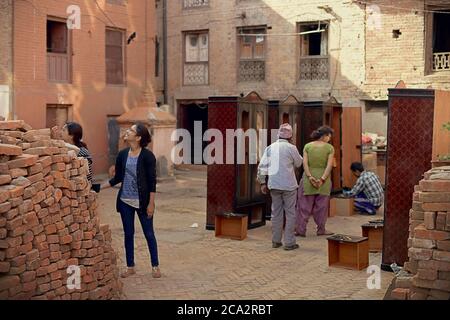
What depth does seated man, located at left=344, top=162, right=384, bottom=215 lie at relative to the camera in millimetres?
12546

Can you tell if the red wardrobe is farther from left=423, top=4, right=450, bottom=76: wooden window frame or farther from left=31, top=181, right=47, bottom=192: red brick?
left=423, top=4, right=450, bottom=76: wooden window frame

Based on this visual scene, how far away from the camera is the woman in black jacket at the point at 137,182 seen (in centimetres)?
741

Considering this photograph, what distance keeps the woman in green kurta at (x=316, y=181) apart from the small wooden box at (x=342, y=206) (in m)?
2.12

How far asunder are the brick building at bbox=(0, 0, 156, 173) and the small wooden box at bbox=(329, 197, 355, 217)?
9544 millimetres

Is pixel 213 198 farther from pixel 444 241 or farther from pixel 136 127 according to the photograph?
pixel 444 241

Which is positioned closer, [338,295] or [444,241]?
[444,241]

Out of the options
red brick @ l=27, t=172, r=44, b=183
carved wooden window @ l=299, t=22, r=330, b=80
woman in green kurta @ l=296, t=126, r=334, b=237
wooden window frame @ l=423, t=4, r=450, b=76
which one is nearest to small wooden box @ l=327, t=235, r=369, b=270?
woman in green kurta @ l=296, t=126, r=334, b=237

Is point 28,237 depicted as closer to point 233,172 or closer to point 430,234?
point 430,234

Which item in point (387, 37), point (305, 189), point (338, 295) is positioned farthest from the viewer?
point (387, 37)

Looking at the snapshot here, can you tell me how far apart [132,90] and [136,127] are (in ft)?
48.4

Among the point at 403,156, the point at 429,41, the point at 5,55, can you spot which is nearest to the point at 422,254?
the point at 403,156

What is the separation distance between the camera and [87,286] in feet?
20.2

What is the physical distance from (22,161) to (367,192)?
8690 mm

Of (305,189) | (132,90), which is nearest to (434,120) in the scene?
(305,189)
